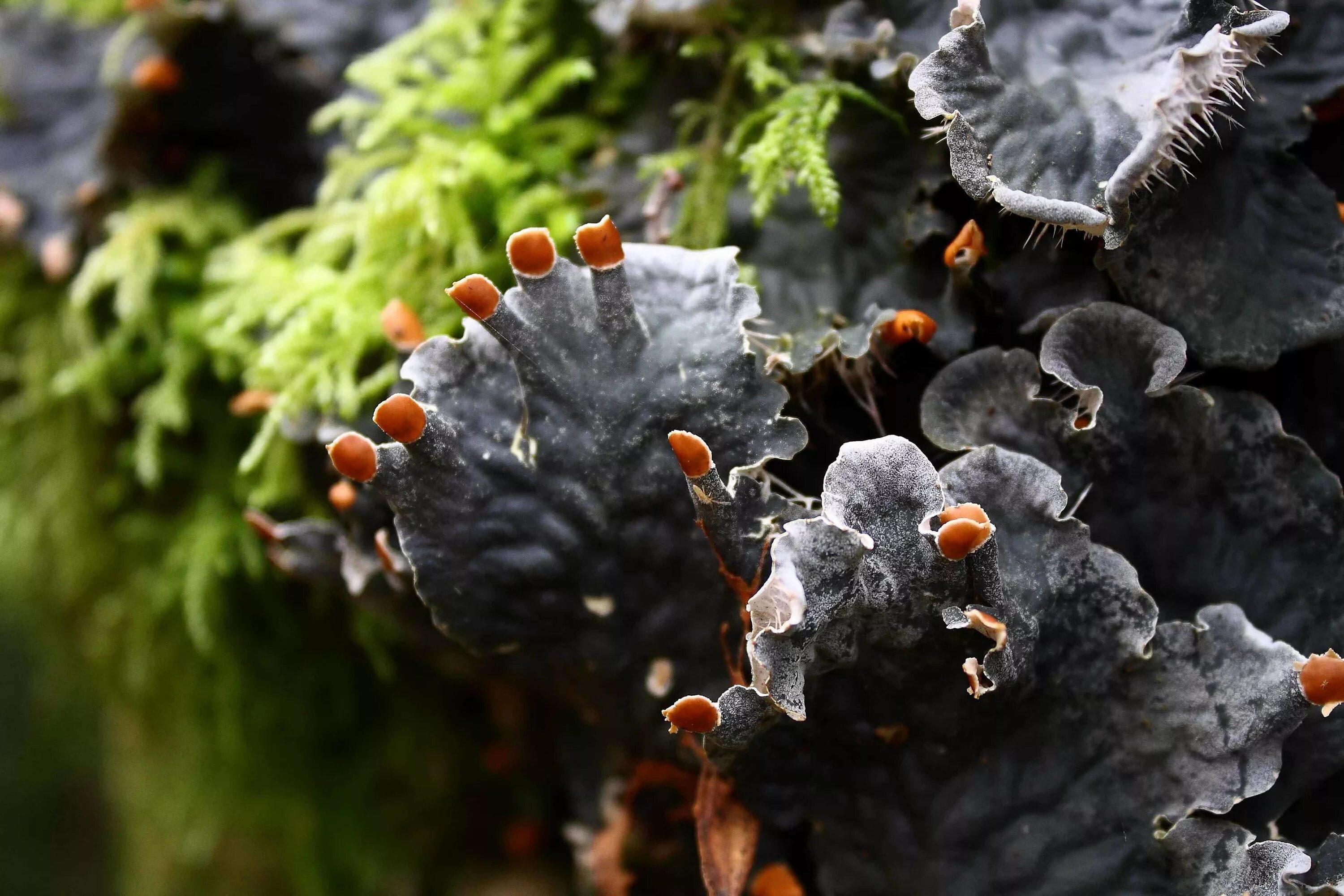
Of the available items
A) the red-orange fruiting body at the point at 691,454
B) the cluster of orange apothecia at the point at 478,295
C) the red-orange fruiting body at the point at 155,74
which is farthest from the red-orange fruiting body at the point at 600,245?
the red-orange fruiting body at the point at 155,74

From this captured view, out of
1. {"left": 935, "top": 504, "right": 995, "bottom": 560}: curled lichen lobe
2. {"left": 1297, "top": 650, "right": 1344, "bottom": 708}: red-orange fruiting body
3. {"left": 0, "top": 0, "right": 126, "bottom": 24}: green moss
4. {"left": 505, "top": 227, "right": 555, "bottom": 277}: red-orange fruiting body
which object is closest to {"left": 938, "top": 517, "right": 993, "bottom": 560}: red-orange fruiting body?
{"left": 935, "top": 504, "right": 995, "bottom": 560}: curled lichen lobe

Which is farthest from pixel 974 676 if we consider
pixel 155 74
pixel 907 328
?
pixel 155 74

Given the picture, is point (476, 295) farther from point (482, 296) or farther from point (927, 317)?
point (927, 317)

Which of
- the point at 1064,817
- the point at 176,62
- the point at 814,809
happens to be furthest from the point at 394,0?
the point at 1064,817

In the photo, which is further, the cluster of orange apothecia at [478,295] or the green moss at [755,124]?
the green moss at [755,124]

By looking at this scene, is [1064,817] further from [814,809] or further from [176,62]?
[176,62]

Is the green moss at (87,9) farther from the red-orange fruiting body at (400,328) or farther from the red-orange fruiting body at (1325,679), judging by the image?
the red-orange fruiting body at (1325,679)

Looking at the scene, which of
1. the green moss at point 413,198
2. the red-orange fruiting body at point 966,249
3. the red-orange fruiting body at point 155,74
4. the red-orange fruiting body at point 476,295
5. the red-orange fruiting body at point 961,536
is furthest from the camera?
the red-orange fruiting body at point 155,74
